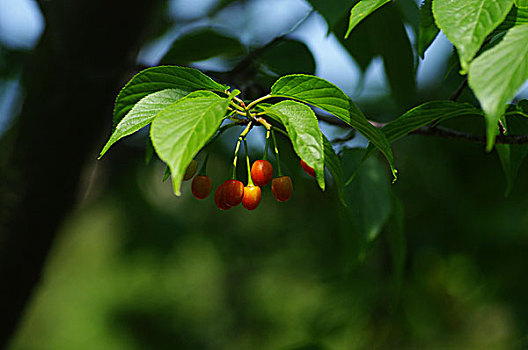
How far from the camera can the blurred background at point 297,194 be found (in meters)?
0.79

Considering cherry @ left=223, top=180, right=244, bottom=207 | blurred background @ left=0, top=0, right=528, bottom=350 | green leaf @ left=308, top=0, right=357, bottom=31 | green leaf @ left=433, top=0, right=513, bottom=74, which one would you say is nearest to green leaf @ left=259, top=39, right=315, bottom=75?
blurred background @ left=0, top=0, right=528, bottom=350

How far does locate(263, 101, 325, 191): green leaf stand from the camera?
0.35 meters

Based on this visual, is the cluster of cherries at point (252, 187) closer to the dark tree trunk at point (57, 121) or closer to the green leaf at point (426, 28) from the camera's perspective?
the green leaf at point (426, 28)

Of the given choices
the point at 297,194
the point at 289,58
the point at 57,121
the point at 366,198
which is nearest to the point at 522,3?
the point at 366,198

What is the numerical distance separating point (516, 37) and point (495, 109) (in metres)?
0.07

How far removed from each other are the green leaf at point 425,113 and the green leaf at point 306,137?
0.44ft

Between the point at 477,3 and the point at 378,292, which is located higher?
the point at 477,3

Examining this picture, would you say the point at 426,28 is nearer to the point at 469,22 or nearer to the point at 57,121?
the point at 469,22

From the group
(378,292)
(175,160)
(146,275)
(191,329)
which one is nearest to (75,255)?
(146,275)

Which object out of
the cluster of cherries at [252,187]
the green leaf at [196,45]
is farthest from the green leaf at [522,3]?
the green leaf at [196,45]

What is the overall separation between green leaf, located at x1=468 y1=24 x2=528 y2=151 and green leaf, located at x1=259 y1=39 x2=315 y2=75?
0.49 m

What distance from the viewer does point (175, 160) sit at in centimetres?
30

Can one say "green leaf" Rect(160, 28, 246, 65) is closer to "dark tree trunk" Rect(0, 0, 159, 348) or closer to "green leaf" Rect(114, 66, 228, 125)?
"dark tree trunk" Rect(0, 0, 159, 348)

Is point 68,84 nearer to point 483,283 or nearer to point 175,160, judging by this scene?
point 175,160
